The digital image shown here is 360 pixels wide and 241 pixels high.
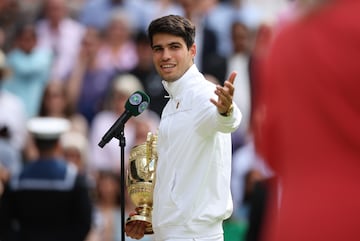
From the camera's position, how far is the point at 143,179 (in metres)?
7.55

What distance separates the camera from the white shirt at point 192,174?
7.02 m

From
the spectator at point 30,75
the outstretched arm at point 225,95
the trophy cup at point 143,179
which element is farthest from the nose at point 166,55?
the spectator at point 30,75

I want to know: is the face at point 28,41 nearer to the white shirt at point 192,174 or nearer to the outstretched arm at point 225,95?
the white shirt at point 192,174

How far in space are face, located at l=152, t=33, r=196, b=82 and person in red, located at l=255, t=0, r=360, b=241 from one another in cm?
298

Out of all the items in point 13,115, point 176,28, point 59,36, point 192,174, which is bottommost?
point 192,174

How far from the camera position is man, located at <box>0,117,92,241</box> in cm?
1027

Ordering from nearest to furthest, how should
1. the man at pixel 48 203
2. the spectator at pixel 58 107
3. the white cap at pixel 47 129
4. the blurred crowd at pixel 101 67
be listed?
the man at pixel 48 203 → the white cap at pixel 47 129 → the blurred crowd at pixel 101 67 → the spectator at pixel 58 107

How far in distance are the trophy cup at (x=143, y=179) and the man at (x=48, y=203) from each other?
270cm

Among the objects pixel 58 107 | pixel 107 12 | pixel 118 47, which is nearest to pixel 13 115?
pixel 58 107

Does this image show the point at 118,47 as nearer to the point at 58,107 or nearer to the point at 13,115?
the point at 58,107

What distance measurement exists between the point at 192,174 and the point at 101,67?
7.87m

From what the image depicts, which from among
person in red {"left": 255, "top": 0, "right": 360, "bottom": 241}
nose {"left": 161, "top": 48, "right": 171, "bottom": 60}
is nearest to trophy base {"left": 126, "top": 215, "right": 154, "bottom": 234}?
nose {"left": 161, "top": 48, "right": 171, "bottom": 60}

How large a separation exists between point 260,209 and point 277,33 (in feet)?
18.8

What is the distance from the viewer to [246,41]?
1470 centimetres
